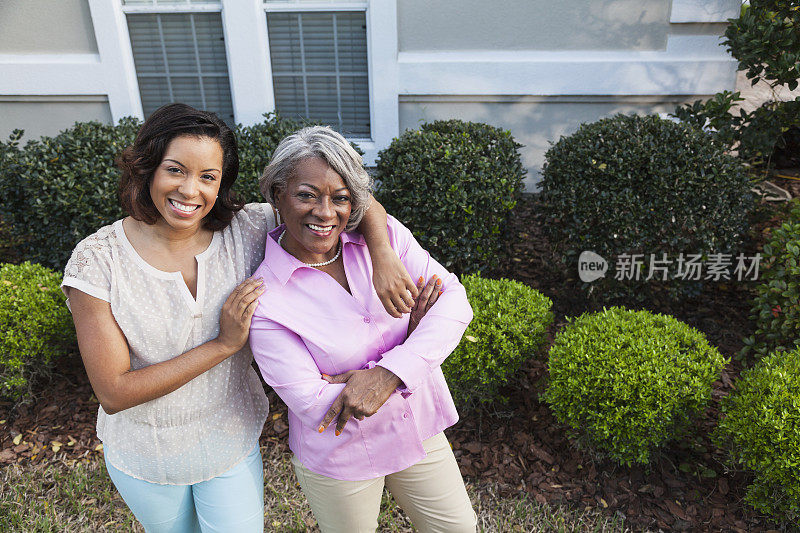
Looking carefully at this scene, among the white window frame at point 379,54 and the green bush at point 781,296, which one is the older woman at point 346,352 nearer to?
the green bush at point 781,296

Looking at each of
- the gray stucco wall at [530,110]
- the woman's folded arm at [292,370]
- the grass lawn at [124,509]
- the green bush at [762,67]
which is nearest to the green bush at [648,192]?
the green bush at [762,67]

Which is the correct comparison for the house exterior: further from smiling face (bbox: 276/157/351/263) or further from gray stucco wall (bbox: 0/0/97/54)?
smiling face (bbox: 276/157/351/263)

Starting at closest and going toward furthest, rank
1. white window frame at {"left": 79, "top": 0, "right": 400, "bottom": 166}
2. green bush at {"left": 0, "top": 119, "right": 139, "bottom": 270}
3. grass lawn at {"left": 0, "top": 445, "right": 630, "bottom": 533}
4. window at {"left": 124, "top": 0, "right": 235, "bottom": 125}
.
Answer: grass lawn at {"left": 0, "top": 445, "right": 630, "bottom": 533} → green bush at {"left": 0, "top": 119, "right": 139, "bottom": 270} → white window frame at {"left": 79, "top": 0, "right": 400, "bottom": 166} → window at {"left": 124, "top": 0, "right": 235, "bottom": 125}

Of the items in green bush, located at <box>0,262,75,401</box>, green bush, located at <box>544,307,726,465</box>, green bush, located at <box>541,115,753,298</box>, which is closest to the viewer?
green bush, located at <box>544,307,726,465</box>

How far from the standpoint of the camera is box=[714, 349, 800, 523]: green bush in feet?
8.91

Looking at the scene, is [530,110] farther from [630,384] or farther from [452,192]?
[630,384]

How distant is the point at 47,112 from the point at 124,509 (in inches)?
187

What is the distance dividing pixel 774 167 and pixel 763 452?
460 cm

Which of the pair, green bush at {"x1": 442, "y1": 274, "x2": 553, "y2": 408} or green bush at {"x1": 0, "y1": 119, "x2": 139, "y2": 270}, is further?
green bush at {"x1": 0, "y1": 119, "x2": 139, "y2": 270}

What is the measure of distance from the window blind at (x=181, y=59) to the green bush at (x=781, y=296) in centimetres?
509

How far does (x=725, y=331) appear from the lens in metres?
4.45

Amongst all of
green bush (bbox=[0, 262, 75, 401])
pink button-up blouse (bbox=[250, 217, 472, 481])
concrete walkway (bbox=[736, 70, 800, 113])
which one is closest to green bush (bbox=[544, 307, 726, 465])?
pink button-up blouse (bbox=[250, 217, 472, 481])

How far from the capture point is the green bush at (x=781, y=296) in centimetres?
362

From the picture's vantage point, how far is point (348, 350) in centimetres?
204
